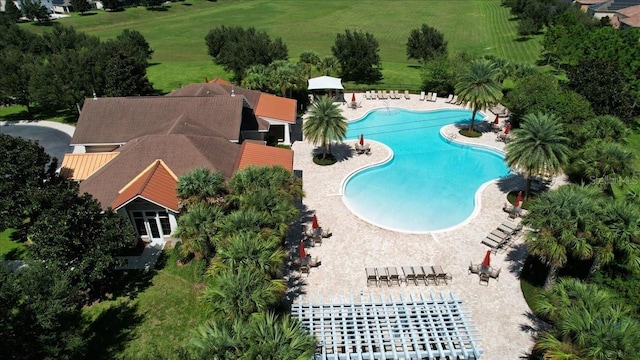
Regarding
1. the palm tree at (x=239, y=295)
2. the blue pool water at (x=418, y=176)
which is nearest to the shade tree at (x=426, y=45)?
the blue pool water at (x=418, y=176)

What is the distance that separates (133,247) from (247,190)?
10.0 metres

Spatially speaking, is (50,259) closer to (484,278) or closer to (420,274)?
(420,274)

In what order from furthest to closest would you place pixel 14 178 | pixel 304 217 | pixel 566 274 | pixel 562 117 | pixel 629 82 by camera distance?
pixel 629 82 → pixel 562 117 → pixel 304 217 → pixel 14 178 → pixel 566 274

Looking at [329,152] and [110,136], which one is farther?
[329,152]

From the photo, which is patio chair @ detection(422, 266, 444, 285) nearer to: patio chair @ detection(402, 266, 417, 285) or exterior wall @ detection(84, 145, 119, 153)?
patio chair @ detection(402, 266, 417, 285)

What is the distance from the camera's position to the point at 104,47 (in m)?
54.6

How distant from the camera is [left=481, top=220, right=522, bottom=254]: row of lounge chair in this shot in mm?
25578

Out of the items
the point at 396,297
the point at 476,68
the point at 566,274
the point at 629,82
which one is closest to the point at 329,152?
the point at 476,68

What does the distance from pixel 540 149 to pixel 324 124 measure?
54.5 feet

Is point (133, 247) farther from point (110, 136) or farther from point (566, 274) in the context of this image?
point (566, 274)

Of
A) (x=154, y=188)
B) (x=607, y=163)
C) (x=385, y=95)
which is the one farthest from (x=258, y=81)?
(x=607, y=163)

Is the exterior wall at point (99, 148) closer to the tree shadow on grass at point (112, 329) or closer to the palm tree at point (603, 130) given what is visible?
the tree shadow on grass at point (112, 329)

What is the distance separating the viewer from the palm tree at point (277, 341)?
13500 millimetres

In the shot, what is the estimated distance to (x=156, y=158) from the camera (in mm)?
29922
